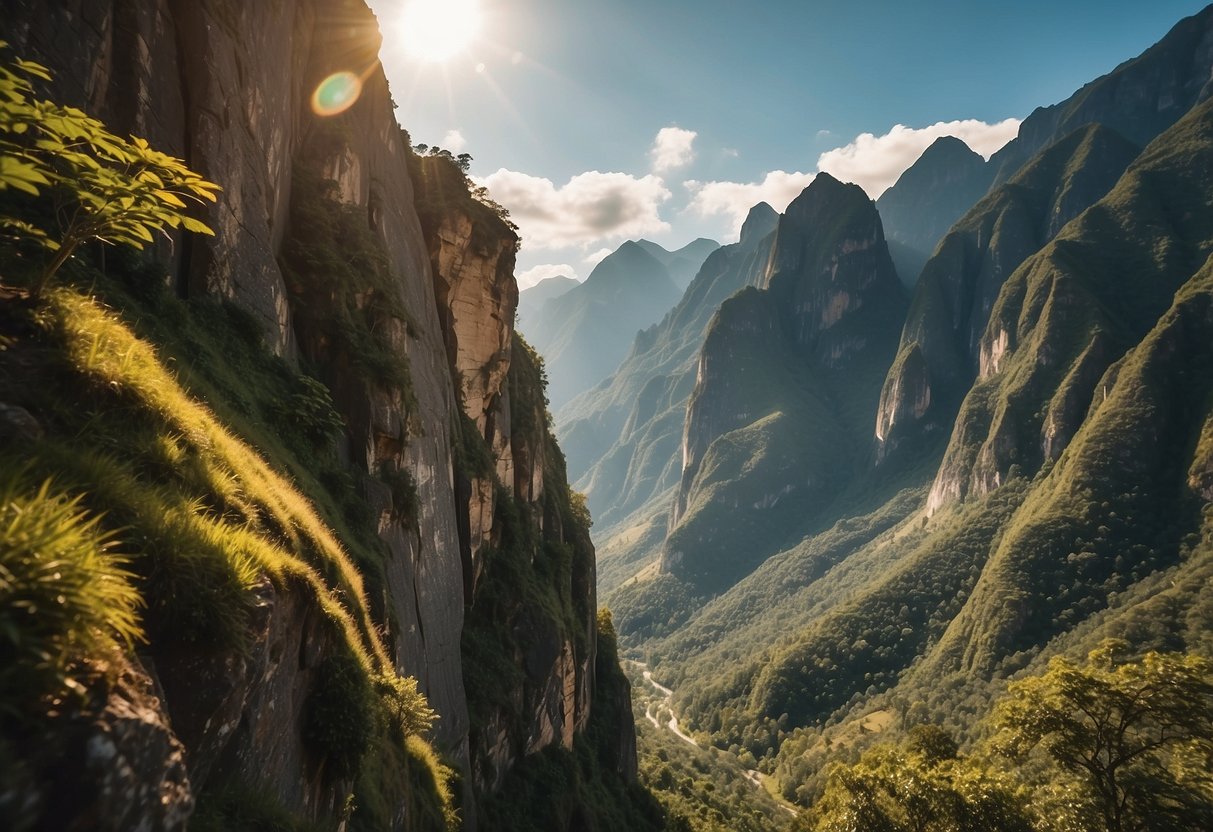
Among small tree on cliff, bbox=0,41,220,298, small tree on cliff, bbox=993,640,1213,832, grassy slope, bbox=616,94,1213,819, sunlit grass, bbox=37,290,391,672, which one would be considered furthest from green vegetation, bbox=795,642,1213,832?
grassy slope, bbox=616,94,1213,819

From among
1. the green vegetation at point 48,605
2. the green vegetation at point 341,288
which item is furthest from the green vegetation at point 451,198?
the green vegetation at point 48,605

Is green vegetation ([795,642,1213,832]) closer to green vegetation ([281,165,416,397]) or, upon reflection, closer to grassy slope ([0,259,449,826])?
grassy slope ([0,259,449,826])

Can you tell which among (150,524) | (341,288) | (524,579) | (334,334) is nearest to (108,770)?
(150,524)

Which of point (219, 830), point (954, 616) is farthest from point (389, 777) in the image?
point (954, 616)

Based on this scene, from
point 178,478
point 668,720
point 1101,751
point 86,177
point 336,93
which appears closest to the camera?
point 86,177

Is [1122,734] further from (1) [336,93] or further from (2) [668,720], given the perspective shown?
(2) [668,720]

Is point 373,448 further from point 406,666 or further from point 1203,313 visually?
point 1203,313

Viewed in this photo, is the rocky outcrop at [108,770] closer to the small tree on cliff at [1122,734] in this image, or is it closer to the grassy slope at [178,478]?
the grassy slope at [178,478]
